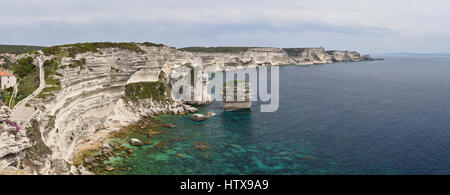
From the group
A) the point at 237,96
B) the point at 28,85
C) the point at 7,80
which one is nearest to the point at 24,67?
the point at 7,80

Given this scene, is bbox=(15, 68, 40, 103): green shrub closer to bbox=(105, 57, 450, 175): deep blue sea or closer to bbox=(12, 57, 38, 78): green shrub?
bbox=(12, 57, 38, 78): green shrub

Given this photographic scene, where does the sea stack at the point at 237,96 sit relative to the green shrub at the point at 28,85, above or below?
below

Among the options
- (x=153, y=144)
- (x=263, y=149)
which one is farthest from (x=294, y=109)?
(x=153, y=144)

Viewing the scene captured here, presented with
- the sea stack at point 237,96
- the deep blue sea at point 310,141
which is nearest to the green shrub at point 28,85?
the deep blue sea at point 310,141

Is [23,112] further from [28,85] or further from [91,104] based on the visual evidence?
[91,104]

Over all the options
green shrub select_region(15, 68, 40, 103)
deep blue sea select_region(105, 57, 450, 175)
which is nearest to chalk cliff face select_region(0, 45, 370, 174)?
green shrub select_region(15, 68, 40, 103)

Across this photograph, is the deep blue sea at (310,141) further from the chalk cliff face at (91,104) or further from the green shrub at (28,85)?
the green shrub at (28,85)
